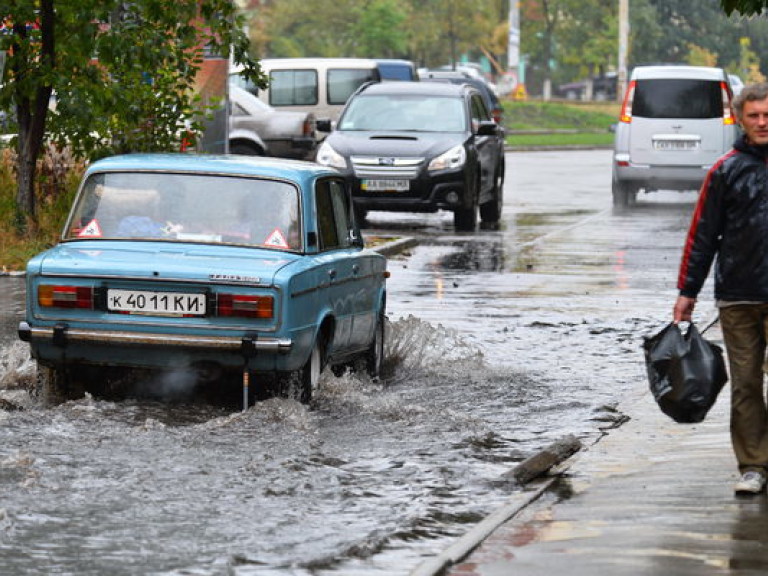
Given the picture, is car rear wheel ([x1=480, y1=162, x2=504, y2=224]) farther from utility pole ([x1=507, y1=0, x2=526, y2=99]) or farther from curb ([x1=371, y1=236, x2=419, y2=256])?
utility pole ([x1=507, y1=0, x2=526, y2=99])

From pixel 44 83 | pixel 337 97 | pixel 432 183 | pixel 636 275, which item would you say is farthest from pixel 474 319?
pixel 337 97

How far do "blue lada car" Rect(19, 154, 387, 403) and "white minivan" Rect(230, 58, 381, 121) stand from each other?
23.5 meters

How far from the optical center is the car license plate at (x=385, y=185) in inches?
945

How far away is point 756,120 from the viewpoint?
8.00m

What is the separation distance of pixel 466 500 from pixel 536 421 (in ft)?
8.06

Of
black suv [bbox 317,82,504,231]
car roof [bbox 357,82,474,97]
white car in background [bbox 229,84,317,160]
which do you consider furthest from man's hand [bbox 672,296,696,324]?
white car in background [bbox 229,84,317,160]

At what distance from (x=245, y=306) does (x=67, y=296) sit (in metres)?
0.92

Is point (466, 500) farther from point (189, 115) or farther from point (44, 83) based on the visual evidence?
point (189, 115)

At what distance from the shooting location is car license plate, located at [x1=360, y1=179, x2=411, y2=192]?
2400cm

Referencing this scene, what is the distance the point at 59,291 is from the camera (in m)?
9.85

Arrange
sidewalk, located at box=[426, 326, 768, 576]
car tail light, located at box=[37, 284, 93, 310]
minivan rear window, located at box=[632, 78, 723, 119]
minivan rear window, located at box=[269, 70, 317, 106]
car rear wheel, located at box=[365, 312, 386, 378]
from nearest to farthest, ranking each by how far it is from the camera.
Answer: sidewalk, located at box=[426, 326, 768, 576], car tail light, located at box=[37, 284, 93, 310], car rear wheel, located at box=[365, 312, 386, 378], minivan rear window, located at box=[632, 78, 723, 119], minivan rear window, located at box=[269, 70, 317, 106]

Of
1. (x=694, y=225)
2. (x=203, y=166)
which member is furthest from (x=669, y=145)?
(x=694, y=225)

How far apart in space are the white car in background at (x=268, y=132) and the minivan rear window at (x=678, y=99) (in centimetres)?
508

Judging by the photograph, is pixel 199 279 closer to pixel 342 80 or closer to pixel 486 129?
pixel 486 129
